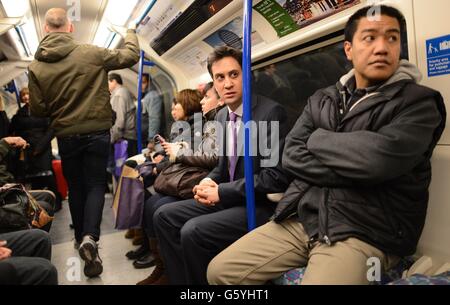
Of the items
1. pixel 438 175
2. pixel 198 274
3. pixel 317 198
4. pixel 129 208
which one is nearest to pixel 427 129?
pixel 438 175

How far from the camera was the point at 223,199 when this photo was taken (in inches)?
74.1

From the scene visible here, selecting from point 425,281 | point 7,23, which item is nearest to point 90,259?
point 425,281

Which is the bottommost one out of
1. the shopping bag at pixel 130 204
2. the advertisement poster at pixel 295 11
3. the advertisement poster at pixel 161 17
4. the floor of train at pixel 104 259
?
the floor of train at pixel 104 259

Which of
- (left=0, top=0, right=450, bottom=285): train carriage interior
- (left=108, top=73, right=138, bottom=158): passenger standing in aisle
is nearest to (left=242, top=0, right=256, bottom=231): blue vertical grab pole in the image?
(left=0, top=0, right=450, bottom=285): train carriage interior

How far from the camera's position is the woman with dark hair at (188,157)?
7.93ft

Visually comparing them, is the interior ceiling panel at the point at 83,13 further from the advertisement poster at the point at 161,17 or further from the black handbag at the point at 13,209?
the black handbag at the point at 13,209

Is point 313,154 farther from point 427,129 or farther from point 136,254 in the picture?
point 136,254

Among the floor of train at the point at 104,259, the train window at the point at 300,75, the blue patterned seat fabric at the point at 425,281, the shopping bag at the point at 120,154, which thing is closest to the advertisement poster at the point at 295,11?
the train window at the point at 300,75

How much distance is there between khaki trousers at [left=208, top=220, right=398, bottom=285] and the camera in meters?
1.24

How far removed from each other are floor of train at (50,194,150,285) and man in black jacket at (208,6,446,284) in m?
1.28

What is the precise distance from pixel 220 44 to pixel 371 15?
2.15m

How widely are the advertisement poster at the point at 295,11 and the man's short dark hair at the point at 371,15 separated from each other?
1.39 feet

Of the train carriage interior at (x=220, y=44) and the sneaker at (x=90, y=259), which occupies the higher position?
the train carriage interior at (x=220, y=44)

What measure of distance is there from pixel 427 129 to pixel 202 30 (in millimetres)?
2640
